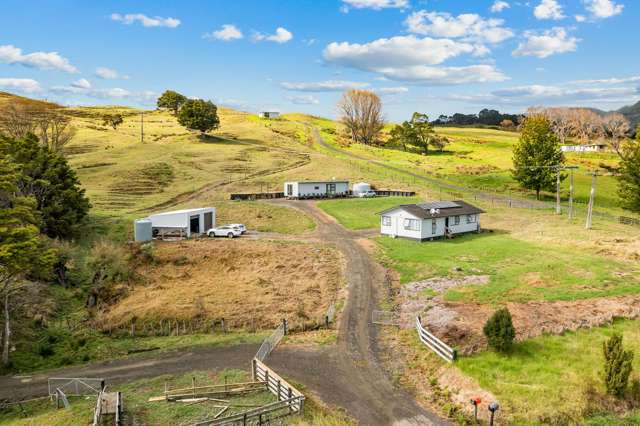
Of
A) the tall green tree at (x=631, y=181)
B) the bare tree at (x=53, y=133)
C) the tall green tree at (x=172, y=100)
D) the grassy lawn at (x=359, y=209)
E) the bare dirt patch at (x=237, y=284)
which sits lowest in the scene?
the bare dirt patch at (x=237, y=284)

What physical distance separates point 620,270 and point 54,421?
37.2 metres

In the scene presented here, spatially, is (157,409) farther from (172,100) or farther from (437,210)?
(172,100)

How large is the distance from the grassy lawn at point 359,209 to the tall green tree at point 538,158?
63.2ft

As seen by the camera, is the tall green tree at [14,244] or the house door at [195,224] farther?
the house door at [195,224]

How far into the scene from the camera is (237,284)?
35688 millimetres

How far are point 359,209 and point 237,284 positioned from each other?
95.7 ft

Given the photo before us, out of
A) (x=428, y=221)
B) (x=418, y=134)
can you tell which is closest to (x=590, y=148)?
(x=418, y=134)

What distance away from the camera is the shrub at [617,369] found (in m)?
18.5

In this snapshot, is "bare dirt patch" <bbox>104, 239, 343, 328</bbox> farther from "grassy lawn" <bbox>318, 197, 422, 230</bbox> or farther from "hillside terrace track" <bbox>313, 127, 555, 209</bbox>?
"hillside terrace track" <bbox>313, 127, 555, 209</bbox>

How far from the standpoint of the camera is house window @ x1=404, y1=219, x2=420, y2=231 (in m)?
45.5

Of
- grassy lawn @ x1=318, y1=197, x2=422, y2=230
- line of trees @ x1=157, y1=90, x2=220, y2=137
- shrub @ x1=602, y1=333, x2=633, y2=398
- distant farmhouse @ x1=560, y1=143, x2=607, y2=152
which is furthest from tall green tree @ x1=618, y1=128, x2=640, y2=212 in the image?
line of trees @ x1=157, y1=90, x2=220, y2=137

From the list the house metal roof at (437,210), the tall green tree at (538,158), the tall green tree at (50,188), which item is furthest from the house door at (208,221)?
the tall green tree at (538,158)

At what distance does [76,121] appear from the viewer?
125 m

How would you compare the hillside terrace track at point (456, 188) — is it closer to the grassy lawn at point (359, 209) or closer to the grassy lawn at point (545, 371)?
the grassy lawn at point (359, 209)
